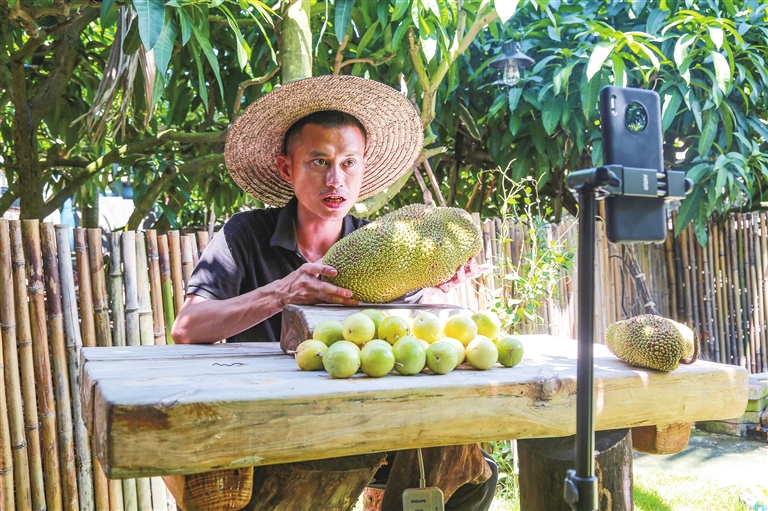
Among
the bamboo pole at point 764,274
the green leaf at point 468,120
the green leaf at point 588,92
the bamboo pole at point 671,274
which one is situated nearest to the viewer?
the green leaf at point 588,92

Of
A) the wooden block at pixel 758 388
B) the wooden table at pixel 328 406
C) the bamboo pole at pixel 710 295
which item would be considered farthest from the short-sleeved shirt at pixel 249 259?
the bamboo pole at pixel 710 295

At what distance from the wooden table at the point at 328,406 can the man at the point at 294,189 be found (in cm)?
55

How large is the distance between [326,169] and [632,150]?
138 centimetres

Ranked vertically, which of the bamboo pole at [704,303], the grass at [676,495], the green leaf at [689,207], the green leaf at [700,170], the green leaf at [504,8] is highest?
the green leaf at [504,8]

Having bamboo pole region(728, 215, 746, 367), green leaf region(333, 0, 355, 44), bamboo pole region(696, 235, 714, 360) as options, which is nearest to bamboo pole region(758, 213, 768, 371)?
bamboo pole region(728, 215, 746, 367)

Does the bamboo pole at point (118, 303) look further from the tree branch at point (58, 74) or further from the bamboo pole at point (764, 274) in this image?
the bamboo pole at point (764, 274)

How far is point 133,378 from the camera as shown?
1.19 meters

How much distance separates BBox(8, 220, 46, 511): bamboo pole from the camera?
2518mm

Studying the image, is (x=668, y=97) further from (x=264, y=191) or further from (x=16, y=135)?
(x=16, y=135)

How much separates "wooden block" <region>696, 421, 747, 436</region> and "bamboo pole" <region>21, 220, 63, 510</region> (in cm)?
427

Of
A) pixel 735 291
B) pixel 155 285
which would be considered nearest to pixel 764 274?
pixel 735 291

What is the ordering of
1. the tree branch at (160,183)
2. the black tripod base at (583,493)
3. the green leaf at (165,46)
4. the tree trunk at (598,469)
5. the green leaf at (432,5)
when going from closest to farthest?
the black tripod base at (583,493) → the tree trunk at (598,469) → the green leaf at (165,46) → the green leaf at (432,5) → the tree branch at (160,183)

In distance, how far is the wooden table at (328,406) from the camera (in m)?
1.00

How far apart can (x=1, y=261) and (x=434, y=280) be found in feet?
5.56
